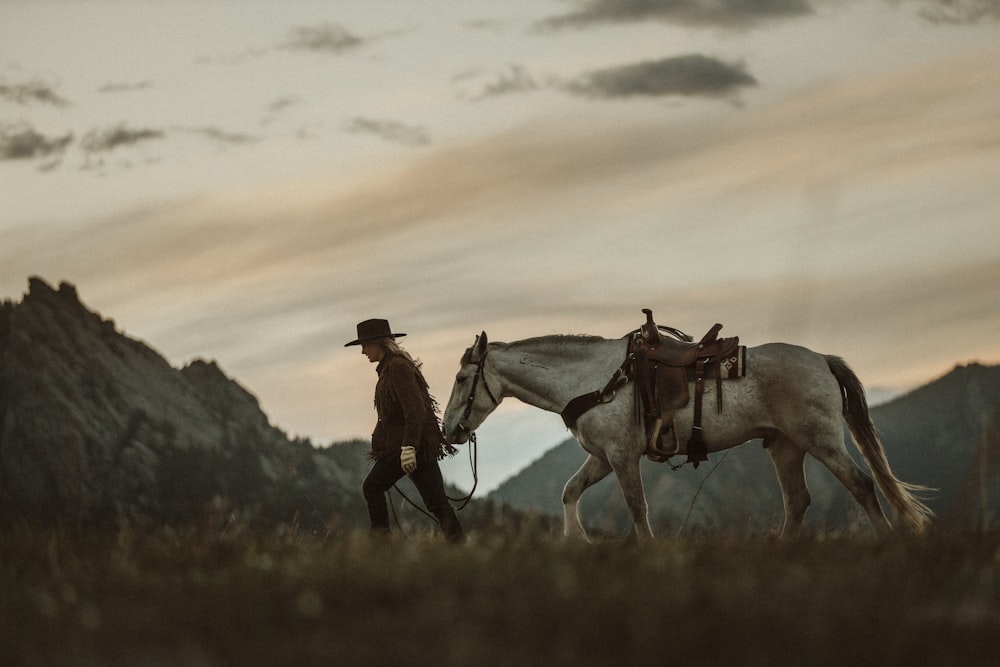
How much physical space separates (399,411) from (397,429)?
0.18m

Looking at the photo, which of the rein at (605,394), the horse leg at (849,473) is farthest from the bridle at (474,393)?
the horse leg at (849,473)

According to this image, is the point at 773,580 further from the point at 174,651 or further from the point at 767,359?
the point at 767,359

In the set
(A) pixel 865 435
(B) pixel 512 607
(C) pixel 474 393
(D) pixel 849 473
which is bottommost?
(B) pixel 512 607

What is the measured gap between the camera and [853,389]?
1299 cm

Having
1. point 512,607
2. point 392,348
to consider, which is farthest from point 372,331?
point 512,607

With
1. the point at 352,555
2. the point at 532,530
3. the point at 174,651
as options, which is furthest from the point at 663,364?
the point at 174,651

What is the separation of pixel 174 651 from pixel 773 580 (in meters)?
3.03

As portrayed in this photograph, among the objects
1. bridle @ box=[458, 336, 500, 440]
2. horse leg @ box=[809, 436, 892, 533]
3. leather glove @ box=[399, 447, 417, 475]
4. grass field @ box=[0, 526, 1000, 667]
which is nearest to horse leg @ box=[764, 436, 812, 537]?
horse leg @ box=[809, 436, 892, 533]

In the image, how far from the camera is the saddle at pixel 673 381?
12703 millimetres

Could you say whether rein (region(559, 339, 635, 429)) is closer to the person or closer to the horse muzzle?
the horse muzzle

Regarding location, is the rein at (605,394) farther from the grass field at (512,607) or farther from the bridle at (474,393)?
the grass field at (512,607)

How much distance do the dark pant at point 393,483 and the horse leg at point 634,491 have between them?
6.23ft

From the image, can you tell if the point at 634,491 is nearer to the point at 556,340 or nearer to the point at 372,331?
the point at 556,340

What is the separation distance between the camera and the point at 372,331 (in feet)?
39.8
